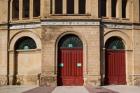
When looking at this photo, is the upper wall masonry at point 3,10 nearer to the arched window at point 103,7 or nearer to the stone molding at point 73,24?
the stone molding at point 73,24

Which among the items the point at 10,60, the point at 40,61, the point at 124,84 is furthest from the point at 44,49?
the point at 124,84

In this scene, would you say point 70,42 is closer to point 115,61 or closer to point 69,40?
point 69,40

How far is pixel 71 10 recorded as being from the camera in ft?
119

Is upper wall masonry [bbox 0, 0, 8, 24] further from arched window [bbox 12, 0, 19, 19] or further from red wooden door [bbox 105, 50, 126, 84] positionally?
red wooden door [bbox 105, 50, 126, 84]

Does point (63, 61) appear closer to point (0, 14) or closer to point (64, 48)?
point (64, 48)

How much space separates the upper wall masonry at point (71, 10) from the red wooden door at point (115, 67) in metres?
3.13

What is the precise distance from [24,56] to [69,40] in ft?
15.0

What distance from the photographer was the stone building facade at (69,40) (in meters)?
34.7

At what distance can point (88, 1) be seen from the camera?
35219 mm

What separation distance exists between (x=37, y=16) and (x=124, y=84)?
9.66 metres

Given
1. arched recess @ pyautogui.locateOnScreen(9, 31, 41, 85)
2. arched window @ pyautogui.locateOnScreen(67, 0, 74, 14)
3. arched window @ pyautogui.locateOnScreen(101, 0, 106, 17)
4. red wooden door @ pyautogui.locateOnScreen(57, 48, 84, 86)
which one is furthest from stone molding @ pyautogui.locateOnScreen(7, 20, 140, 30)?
red wooden door @ pyautogui.locateOnScreen(57, 48, 84, 86)

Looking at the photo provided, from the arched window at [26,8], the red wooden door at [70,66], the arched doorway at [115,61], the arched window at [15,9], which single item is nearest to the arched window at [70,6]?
the red wooden door at [70,66]

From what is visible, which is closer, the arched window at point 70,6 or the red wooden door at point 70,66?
the red wooden door at point 70,66

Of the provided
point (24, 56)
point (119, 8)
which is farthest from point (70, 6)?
point (24, 56)
